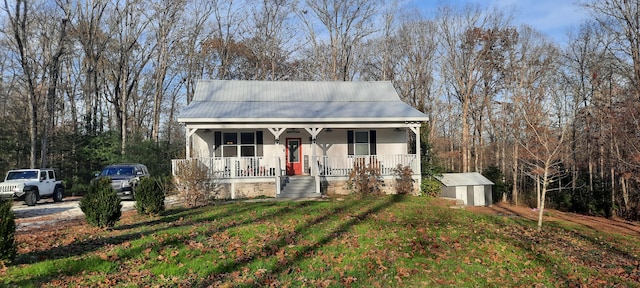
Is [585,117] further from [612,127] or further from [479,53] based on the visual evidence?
[479,53]

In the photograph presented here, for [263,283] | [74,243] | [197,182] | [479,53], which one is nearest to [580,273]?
[263,283]

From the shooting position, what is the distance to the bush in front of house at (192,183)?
1262 centimetres

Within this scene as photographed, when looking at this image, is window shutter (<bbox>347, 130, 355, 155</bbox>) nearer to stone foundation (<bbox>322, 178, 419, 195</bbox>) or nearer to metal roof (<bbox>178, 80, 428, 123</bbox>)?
metal roof (<bbox>178, 80, 428, 123</bbox>)

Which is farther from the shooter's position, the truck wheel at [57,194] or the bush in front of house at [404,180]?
the truck wheel at [57,194]

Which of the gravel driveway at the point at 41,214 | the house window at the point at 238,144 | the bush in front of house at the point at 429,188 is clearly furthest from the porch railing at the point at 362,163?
the gravel driveway at the point at 41,214

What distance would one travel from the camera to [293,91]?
1992cm

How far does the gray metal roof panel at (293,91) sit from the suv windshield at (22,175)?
7.26 meters

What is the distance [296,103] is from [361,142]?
3.64 m

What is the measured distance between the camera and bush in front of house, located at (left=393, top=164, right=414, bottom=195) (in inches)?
609

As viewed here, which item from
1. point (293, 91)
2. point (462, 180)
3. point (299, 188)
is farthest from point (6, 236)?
point (462, 180)

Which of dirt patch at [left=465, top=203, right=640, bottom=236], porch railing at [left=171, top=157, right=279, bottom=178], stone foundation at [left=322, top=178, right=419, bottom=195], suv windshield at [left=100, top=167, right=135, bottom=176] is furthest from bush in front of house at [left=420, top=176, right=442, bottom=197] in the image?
suv windshield at [left=100, top=167, right=135, bottom=176]

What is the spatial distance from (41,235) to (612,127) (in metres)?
24.8

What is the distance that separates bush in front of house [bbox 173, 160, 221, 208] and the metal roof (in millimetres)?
2777

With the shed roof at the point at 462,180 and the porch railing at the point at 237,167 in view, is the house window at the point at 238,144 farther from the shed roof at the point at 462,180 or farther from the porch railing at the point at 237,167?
the shed roof at the point at 462,180
